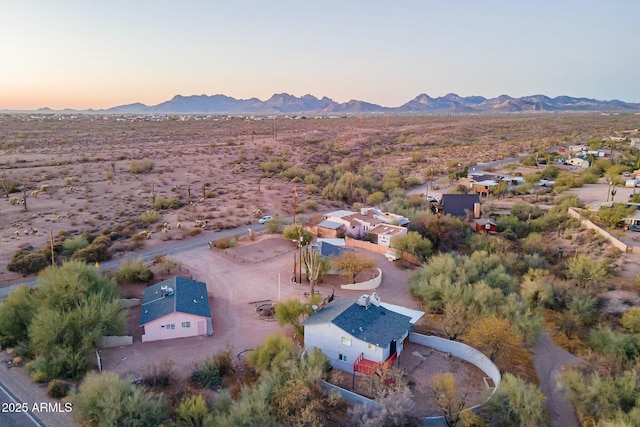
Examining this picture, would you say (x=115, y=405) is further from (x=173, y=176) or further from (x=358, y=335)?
(x=173, y=176)

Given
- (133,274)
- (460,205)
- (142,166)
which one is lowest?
(133,274)

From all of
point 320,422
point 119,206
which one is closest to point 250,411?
point 320,422

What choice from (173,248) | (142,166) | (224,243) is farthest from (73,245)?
(142,166)

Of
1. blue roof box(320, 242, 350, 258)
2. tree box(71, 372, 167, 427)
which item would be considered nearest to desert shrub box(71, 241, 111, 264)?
blue roof box(320, 242, 350, 258)

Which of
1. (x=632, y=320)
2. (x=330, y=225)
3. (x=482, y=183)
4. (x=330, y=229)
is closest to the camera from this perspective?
(x=632, y=320)

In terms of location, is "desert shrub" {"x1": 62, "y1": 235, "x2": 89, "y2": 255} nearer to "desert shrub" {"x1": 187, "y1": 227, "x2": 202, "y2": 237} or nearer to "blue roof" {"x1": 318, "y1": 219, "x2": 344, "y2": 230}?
"desert shrub" {"x1": 187, "y1": 227, "x2": 202, "y2": 237}

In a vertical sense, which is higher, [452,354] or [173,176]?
[173,176]

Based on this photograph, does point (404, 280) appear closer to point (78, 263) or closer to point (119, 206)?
point (78, 263)
